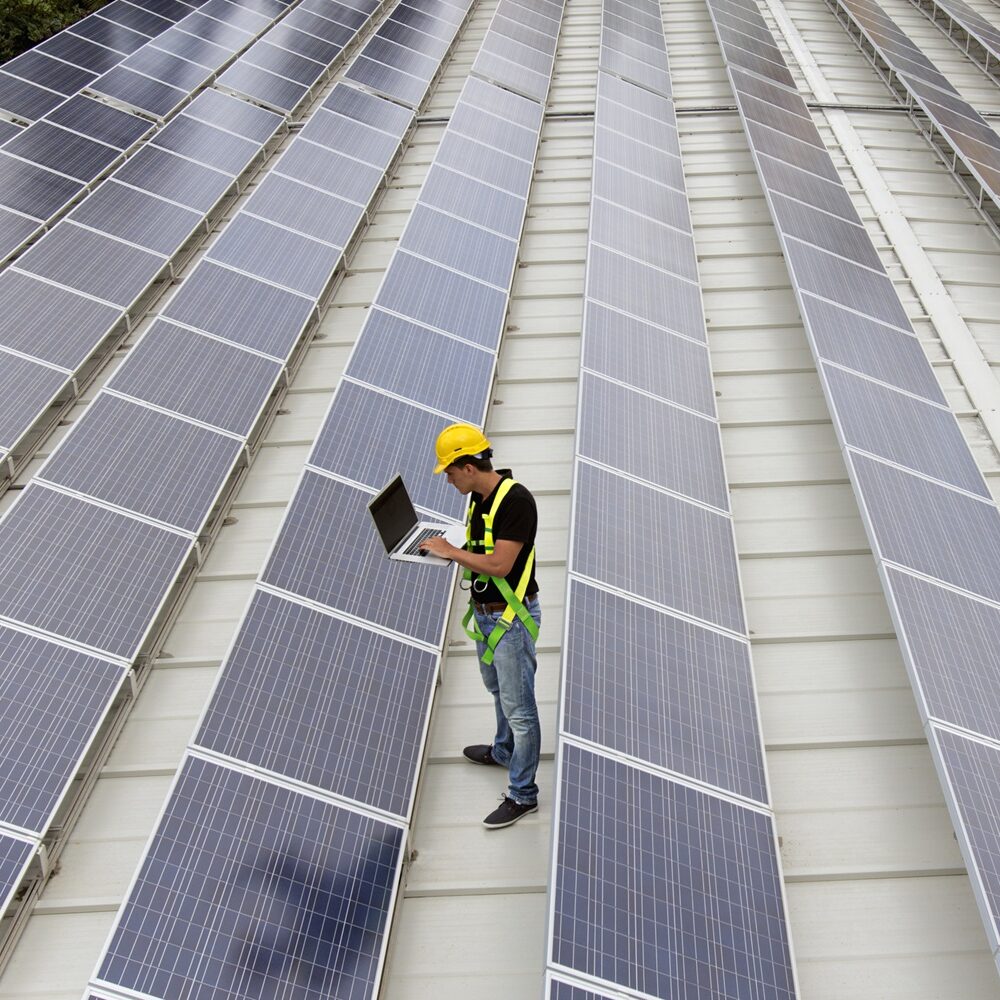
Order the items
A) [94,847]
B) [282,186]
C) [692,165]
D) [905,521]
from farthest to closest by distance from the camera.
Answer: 1. [692,165]
2. [282,186]
3. [905,521]
4. [94,847]

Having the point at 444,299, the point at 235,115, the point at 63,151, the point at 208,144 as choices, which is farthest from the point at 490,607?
the point at 235,115

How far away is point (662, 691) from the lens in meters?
6.57

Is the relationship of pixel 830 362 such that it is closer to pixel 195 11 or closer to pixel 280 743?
pixel 280 743

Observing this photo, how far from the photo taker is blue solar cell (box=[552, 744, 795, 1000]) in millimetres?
4996

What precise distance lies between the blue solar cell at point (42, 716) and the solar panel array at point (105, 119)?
8840mm

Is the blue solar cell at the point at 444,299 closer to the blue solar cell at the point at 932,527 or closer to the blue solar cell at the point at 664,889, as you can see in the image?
the blue solar cell at the point at 932,527

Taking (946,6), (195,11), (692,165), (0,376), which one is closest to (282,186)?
(0,376)

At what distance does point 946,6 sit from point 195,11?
1983cm

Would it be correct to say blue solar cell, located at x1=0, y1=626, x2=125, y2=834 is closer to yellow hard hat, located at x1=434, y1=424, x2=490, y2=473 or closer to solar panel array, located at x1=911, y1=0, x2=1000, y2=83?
yellow hard hat, located at x1=434, y1=424, x2=490, y2=473

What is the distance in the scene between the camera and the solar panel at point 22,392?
966 centimetres

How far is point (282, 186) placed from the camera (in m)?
14.5

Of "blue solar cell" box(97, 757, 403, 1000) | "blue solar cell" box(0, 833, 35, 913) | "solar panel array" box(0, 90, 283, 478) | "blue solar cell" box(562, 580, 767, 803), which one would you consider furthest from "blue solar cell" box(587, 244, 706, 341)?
"blue solar cell" box(0, 833, 35, 913)

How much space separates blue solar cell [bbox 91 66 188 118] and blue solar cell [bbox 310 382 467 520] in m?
12.2

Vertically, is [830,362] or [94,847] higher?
[830,362]
